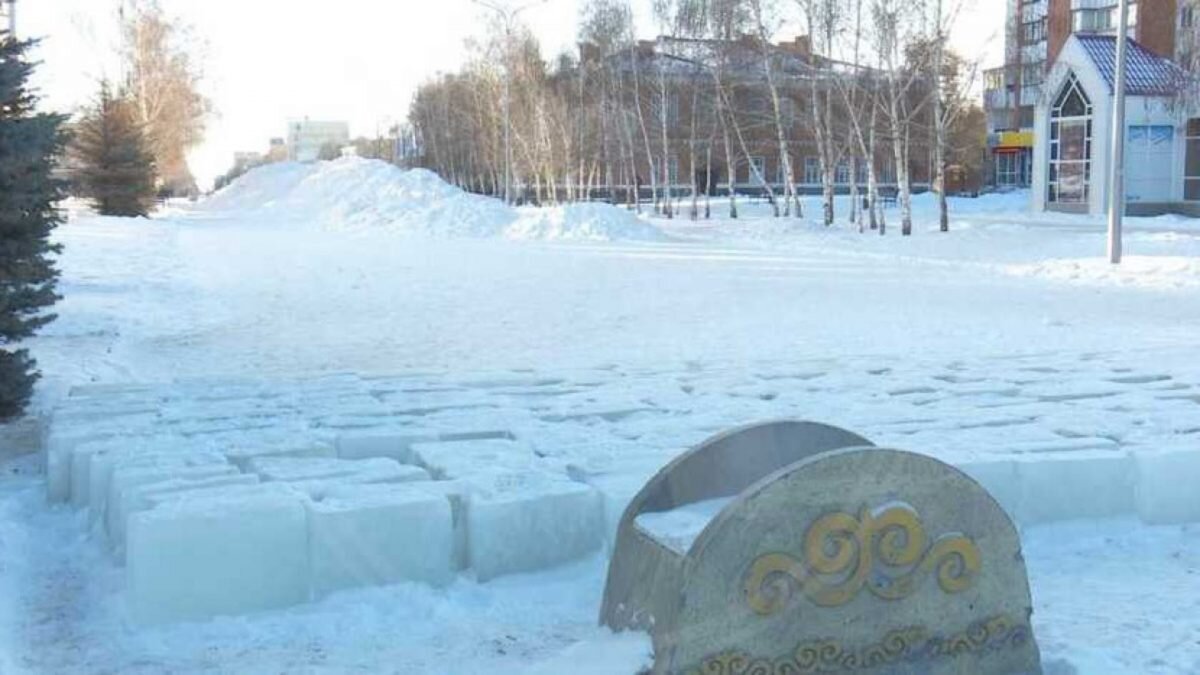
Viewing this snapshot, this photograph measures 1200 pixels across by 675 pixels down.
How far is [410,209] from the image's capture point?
42.9 m

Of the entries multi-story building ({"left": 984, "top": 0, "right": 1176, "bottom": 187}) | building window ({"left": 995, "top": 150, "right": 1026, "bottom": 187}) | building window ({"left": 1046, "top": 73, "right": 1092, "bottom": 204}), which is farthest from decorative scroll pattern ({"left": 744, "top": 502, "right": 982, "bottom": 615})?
building window ({"left": 995, "top": 150, "right": 1026, "bottom": 187})

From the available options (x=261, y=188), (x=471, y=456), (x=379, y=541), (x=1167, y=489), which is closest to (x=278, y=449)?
(x=471, y=456)

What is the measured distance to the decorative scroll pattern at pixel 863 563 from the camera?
3.64 m

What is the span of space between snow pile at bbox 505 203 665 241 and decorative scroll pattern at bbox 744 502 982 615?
29736mm

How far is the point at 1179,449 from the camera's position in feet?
Result: 19.8

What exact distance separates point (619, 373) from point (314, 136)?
131442 millimetres

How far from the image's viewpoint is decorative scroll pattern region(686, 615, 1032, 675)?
362cm

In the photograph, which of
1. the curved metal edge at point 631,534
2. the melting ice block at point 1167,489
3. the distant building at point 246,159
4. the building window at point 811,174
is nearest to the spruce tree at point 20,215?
the curved metal edge at point 631,534

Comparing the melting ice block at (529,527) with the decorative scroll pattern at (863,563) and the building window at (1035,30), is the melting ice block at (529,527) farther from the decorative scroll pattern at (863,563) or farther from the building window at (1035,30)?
the building window at (1035,30)

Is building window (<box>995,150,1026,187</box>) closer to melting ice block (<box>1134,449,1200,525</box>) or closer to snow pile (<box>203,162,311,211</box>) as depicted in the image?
snow pile (<box>203,162,311,211</box>)

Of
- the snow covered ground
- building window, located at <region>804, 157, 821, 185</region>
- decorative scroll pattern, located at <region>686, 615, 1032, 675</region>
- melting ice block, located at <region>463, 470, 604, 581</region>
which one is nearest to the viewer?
decorative scroll pattern, located at <region>686, 615, 1032, 675</region>

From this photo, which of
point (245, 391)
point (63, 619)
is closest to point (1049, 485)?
point (63, 619)

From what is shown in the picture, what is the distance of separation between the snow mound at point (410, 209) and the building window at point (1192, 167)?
20.2 m

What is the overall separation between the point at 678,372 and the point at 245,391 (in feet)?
10.6
